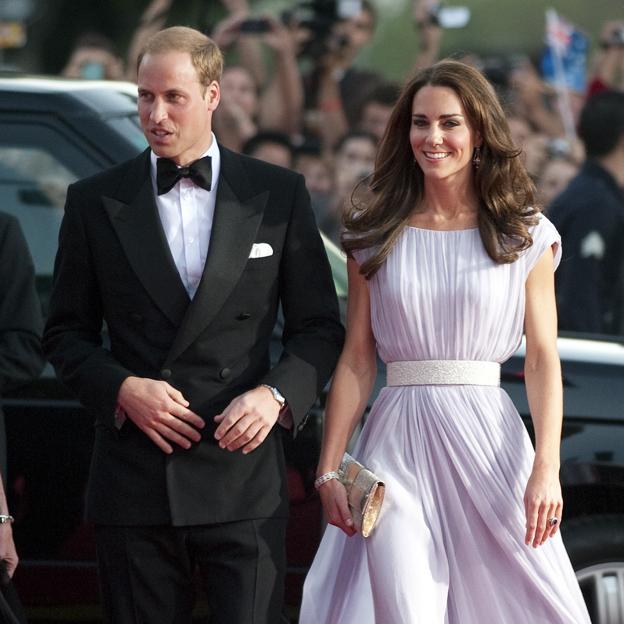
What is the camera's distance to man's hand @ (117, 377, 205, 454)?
3742mm

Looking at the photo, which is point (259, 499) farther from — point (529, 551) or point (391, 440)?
point (529, 551)

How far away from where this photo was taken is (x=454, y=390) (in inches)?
159

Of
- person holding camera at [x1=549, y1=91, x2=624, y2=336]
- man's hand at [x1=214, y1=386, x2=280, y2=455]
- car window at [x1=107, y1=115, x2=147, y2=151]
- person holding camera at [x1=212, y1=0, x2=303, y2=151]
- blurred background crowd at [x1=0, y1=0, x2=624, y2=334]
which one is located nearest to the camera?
man's hand at [x1=214, y1=386, x2=280, y2=455]

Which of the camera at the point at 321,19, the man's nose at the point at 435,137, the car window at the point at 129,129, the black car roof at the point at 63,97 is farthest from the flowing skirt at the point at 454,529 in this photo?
the camera at the point at 321,19

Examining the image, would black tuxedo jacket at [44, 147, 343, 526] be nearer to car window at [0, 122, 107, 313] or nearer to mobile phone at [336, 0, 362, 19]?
car window at [0, 122, 107, 313]

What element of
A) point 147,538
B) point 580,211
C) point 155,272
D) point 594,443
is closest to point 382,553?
point 147,538

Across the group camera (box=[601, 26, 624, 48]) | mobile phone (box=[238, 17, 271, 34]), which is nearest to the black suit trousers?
mobile phone (box=[238, 17, 271, 34])

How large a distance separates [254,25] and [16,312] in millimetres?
6080

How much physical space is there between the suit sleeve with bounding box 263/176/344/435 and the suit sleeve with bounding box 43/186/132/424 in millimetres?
441

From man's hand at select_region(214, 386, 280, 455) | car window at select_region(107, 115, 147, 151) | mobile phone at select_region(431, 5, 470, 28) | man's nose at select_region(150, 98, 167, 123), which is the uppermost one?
mobile phone at select_region(431, 5, 470, 28)

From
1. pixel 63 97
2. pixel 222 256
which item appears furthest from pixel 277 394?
pixel 63 97

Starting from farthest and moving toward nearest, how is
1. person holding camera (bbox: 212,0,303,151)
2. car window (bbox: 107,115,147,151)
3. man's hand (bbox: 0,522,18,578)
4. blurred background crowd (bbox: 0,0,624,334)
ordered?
person holding camera (bbox: 212,0,303,151) < blurred background crowd (bbox: 0,0,624,334) < car window (bbox: 107,115,147,151) < man's hand (bbox: 0,522,18,578)

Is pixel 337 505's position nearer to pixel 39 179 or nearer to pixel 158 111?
pixel 158 111

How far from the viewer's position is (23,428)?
16.2 feet
